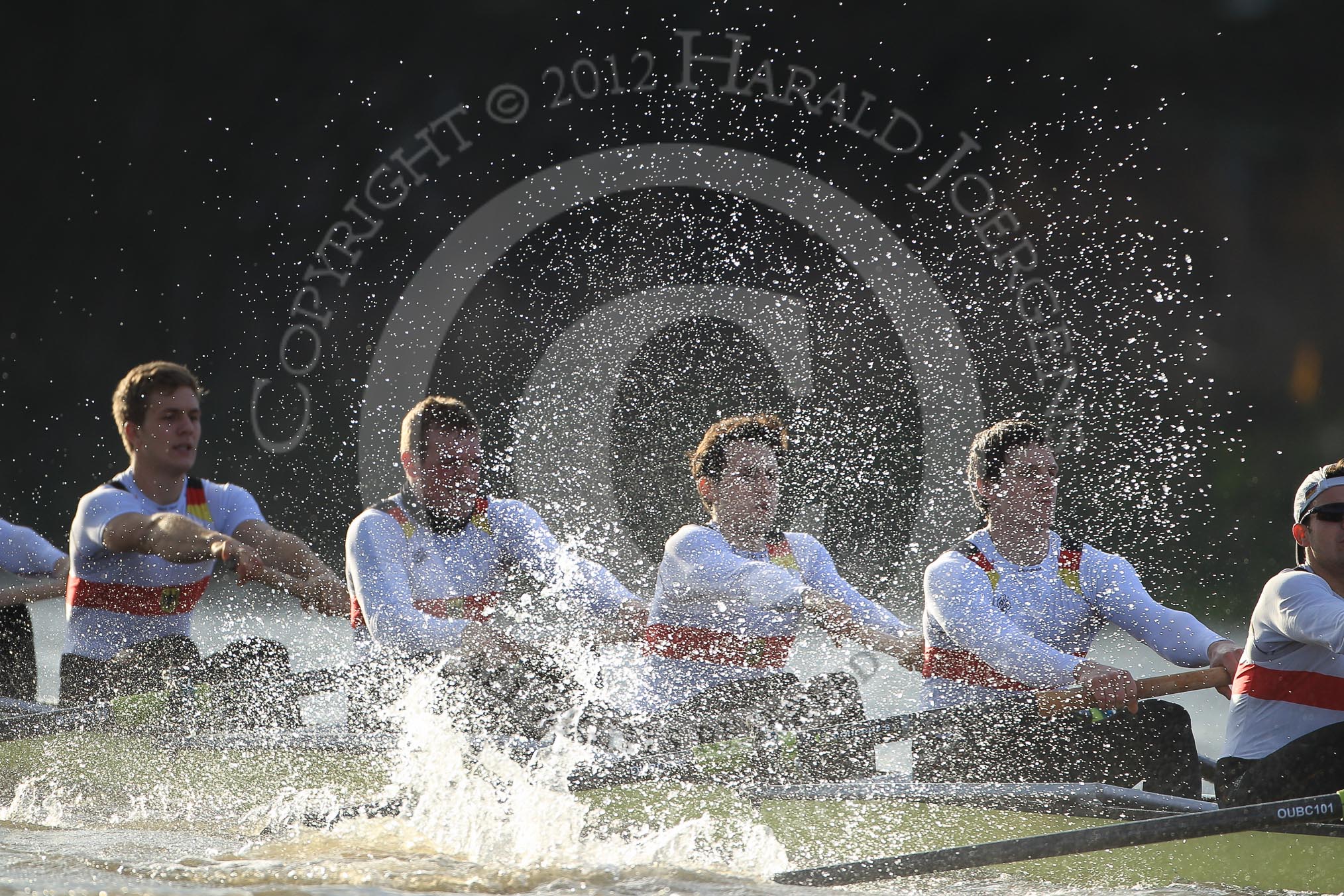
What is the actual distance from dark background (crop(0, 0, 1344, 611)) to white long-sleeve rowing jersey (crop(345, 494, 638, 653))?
6.47 metres

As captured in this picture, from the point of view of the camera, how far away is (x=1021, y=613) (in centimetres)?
322

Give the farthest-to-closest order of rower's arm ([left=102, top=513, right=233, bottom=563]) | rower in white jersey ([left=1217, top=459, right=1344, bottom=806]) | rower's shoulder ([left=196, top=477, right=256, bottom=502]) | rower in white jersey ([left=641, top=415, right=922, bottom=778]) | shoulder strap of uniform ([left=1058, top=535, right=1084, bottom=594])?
rower's shoulder ([left=196, top=477, right=256, bottom=502]) < rower's arm ([left=102, top=513, right=233, bottom=563]) < rower in white jersey ([left=641, top=415, right=922, bottom=778]) < shoulder strap of uniform ([left=1058, top=535, right=1084, bottom=594]) < rower in white jersey ([left=1217, top=459, right=1344, bottom=806])

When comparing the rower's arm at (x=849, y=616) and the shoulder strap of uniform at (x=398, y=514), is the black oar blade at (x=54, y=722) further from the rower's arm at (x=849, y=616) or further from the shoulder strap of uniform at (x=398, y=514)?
the rower's arm at (x=849, y=616)

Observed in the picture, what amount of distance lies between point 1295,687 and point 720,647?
1.39 metres

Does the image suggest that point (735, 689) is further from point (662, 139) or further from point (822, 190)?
point (662, 139)

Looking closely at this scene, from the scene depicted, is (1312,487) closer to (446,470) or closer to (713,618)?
(713,618)

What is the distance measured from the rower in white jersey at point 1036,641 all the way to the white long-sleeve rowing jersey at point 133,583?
2321 mm

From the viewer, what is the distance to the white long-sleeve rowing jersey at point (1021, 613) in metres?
3.13

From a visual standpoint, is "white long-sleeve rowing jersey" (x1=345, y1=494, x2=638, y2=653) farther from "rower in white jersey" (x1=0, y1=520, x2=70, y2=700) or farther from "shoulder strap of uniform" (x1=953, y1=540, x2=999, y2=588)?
"rower in white jersey" (x1=0, y1=520, x2=70, y2=700)

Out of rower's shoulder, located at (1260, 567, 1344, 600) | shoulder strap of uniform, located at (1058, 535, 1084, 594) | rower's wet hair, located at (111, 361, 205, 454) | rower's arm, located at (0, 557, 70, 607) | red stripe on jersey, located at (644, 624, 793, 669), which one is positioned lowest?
red stripe on jersey, located at (644, 624, 793, 669)

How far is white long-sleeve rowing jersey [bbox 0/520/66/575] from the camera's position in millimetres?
5152

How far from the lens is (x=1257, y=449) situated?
1180cm

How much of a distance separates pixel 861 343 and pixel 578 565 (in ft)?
27.2

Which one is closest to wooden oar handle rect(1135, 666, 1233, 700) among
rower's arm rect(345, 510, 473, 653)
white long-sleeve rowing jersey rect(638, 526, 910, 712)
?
white long-sleeve rowing jersey rect(638, 526, 910, 712)
